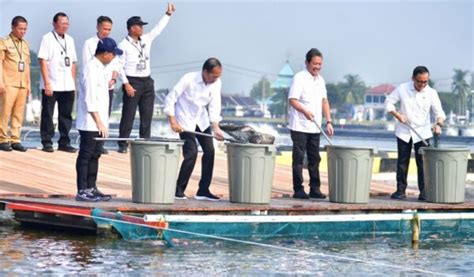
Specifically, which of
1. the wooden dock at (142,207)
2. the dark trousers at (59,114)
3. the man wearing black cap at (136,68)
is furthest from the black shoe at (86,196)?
the dark trousers at (59,114)

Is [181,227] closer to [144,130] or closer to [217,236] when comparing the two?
[217,236]

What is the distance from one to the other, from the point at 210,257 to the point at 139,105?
5.84 metres

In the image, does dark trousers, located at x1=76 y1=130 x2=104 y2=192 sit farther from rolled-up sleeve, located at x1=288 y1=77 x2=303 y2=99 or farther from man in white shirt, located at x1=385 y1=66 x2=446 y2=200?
man in white shirt, located at x1=385 y1=66 x2=446 y2=200

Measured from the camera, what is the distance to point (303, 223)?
49.3ft

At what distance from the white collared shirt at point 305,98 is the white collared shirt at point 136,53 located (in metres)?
3.21

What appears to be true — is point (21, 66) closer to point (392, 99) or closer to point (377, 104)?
point (392, 99)

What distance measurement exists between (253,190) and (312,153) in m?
1.56

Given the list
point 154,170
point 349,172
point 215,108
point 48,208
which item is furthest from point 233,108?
point 48,208

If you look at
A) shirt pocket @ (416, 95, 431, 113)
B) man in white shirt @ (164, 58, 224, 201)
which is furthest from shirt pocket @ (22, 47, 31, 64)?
shirt pocket @ (416, 95, 431, 113)

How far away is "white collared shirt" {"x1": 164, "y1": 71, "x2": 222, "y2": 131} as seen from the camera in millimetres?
15258

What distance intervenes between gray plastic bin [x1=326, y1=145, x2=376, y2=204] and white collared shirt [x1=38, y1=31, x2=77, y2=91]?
4.41 meters

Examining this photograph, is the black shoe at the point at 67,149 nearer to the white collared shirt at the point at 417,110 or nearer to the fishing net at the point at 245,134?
the fishing net at the point at 245,134

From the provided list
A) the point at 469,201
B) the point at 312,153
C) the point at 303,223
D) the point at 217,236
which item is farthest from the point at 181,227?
the point at 469,201

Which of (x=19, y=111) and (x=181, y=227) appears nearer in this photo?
(x=181, y=227)
